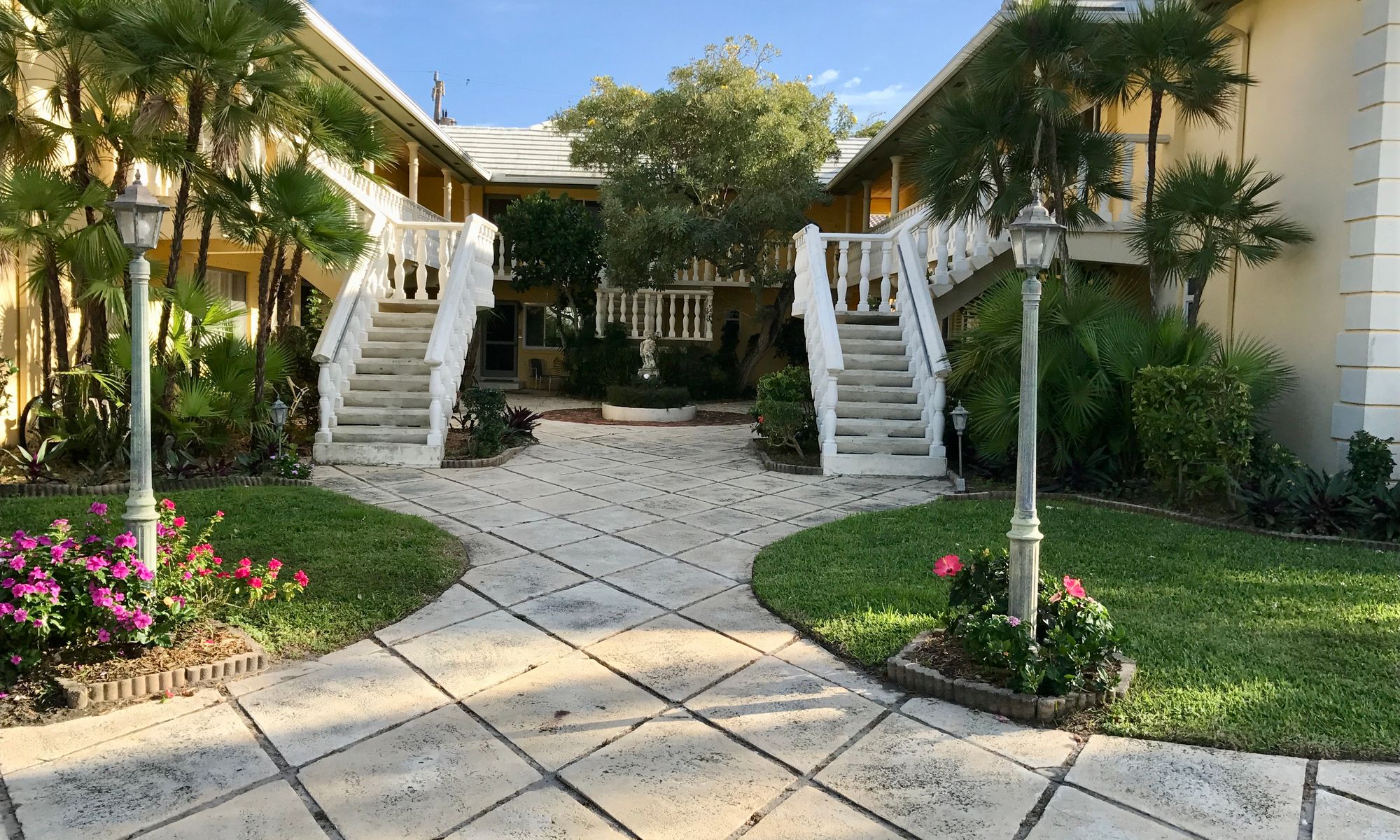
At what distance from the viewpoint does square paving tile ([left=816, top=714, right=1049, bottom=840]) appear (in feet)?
10.2

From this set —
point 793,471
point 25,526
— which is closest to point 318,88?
point 25,526

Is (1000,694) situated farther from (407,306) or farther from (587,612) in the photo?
(407,306)

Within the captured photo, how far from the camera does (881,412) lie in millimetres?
10539

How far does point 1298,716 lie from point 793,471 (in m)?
6.51

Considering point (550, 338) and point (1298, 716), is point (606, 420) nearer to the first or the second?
point (550, 338)

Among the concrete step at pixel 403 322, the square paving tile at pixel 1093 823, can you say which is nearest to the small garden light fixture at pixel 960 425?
the square paving tile at pixel 1093 823

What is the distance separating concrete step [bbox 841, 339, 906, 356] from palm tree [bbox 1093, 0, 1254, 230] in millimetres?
3371

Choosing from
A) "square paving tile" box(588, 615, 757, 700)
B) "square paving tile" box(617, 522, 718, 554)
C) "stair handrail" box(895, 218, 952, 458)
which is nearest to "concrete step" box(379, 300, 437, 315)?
"stair handrail" box(895, 218, 952, 458)

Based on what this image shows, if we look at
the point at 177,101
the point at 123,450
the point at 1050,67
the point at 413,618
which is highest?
the point at 1050,67

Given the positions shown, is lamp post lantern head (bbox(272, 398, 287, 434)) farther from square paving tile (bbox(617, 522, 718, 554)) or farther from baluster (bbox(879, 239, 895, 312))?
baluster (bbox(879, 239, 895, 312))

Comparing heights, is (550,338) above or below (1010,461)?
above

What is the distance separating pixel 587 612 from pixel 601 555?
4.13 feet

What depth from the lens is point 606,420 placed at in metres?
15.4

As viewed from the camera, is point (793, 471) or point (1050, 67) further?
point (793, 471)
